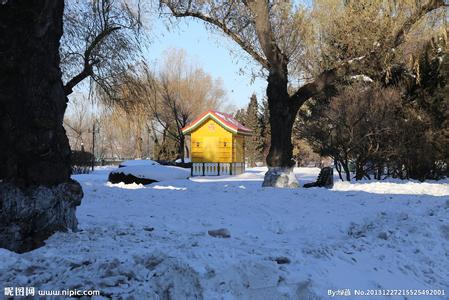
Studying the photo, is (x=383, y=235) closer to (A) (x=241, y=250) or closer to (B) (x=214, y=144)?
(A) (x=241, y=250)

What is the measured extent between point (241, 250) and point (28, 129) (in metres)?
2.26

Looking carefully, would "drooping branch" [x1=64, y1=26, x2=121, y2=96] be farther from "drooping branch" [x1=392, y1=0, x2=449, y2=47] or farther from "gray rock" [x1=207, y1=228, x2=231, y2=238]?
"gray rock" [x1=207, y1=228, x2=231, y2=238]

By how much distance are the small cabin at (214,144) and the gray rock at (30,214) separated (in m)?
22.9

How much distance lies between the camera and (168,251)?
13.5 feet

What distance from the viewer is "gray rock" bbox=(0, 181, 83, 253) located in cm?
427

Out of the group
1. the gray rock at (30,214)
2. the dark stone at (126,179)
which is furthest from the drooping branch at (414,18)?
the gray rock at (30,214)

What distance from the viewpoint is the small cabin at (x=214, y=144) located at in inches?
1093

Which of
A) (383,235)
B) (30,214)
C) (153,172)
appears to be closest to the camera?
(30,214)

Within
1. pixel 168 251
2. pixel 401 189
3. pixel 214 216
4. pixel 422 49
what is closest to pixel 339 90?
pixel 422 49

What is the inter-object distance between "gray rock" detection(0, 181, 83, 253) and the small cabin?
22.9m

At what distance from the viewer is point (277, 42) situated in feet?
45.1

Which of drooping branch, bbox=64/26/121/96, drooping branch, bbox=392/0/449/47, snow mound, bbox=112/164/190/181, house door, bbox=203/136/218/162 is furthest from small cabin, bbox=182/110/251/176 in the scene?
drooping branch, bbox=392/0/449/47

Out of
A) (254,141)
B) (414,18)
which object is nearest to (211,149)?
(414,18)

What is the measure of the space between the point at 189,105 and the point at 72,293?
138 ft
